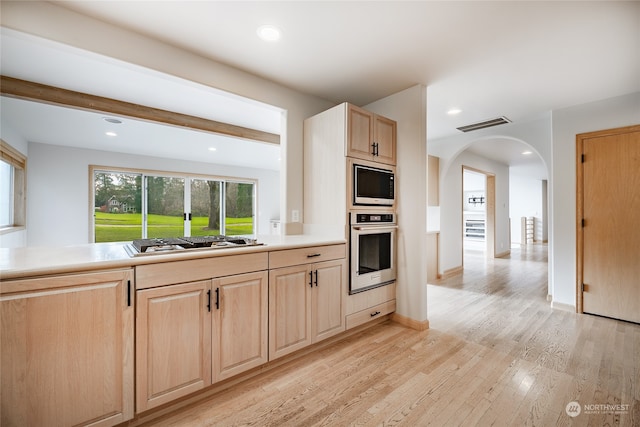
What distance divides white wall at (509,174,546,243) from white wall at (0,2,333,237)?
9.56 m

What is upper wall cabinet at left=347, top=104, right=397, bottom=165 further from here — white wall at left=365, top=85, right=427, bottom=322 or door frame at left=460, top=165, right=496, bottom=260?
door frame at left=460, top=165, right=496, bottom=260

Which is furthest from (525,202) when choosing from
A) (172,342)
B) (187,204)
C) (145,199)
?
(145,199)

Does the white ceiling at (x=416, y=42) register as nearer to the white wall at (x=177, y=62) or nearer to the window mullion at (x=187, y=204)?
the white wall at (x=177, y=62)

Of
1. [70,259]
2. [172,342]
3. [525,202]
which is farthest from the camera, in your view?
[525,202]

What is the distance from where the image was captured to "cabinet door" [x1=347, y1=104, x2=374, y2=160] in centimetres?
248

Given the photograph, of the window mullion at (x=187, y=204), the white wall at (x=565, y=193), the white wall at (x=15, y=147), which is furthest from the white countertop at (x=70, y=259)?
the window mullion at (x=187, y=204)

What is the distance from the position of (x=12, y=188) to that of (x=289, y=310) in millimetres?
5364

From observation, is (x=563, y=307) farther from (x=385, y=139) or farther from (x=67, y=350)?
(x=67, y=350)

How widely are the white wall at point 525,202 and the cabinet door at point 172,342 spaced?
10.9 m

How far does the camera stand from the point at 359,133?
8.38 ft

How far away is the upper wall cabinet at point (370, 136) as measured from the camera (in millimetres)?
2498

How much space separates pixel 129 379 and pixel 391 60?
2.82 m

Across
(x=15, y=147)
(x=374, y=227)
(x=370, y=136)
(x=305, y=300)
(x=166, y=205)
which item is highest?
(x=15, y=147)

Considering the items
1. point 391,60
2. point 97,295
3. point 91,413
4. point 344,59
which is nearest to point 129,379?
point 91,413
